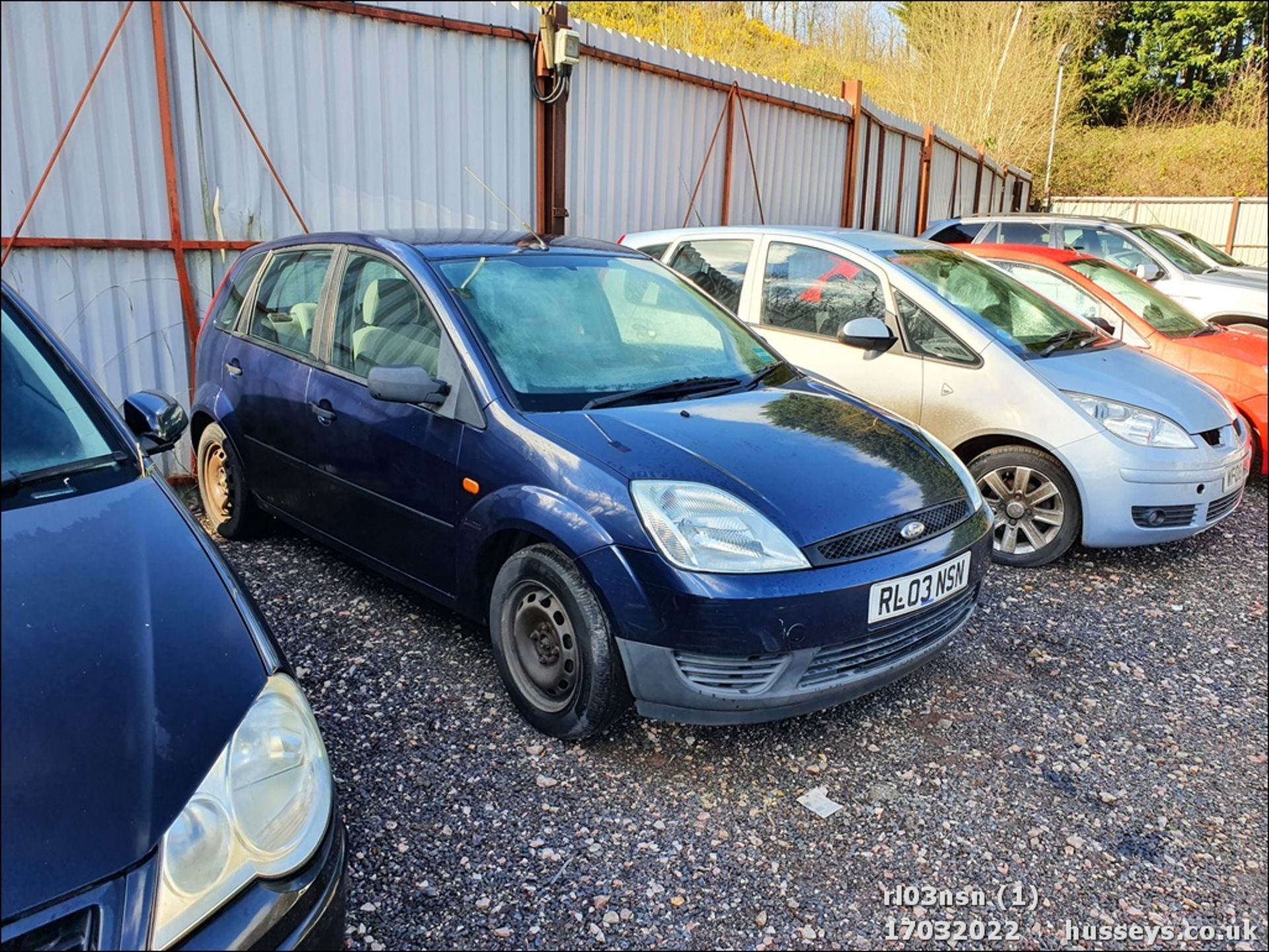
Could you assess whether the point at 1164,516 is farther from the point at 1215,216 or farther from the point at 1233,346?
the point at 1215,216

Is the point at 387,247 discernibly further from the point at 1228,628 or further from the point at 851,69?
the point at 851,69

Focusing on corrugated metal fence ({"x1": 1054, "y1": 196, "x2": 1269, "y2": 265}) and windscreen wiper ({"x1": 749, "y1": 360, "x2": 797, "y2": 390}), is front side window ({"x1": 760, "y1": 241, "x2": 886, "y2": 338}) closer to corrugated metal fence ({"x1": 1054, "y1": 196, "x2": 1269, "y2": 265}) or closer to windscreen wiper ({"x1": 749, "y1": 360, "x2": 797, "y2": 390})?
windscreen wiper ({"x1": 749, "y1": 360, "x2": 797, "y2": 390})

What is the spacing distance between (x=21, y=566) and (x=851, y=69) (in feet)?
81.8

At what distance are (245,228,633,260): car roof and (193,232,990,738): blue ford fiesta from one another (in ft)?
0.07

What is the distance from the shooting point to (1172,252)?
391 inches

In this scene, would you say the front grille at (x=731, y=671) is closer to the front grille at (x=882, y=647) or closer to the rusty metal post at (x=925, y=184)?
the front grille at (x=882, y=647)

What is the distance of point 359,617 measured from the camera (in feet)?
12.4

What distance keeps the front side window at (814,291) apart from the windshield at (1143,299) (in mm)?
2578

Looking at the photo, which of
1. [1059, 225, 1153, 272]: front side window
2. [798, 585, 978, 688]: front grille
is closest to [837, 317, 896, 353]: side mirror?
[798, 585, 978, 688]: front grille

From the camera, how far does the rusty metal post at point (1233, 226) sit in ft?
67.1

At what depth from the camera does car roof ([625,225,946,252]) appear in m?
5.20

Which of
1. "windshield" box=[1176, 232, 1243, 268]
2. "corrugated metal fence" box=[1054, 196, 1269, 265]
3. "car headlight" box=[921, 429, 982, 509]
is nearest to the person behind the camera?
"car headlight" box=[921, 429, 982, 509]

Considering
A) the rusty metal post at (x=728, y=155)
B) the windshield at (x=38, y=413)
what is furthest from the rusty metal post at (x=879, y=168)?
the windshield at (x=38, y=413)

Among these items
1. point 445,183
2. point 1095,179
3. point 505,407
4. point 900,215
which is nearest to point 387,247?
point 505,407
